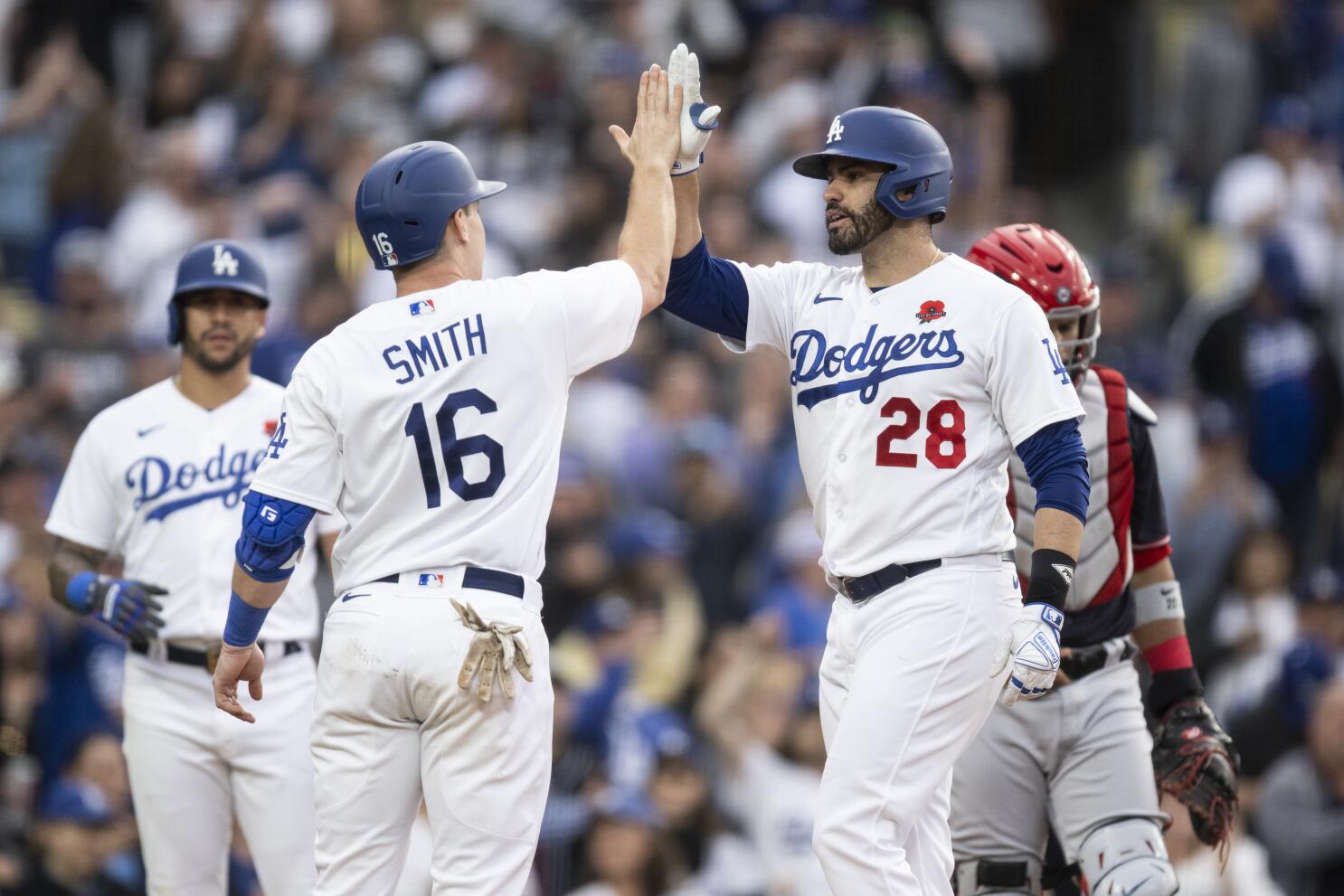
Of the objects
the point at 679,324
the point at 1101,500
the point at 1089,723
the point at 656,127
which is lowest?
the point at 1089,723

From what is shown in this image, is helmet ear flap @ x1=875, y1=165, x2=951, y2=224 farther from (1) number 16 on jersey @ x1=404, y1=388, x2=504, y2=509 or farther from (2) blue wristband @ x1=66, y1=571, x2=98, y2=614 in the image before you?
(2) blue wristband @ x1=66, y1=571, x2=98, y2=614

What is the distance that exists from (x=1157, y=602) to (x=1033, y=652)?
4.74 ft

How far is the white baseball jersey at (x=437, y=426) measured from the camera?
18.6ft

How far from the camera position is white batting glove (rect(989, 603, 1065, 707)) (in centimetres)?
554

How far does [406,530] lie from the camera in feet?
18.7

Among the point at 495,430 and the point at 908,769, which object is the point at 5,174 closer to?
the point at 495,430

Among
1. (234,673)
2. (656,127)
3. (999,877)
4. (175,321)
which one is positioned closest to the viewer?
(234,673)

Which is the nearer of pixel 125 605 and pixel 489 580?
pixel 489 580

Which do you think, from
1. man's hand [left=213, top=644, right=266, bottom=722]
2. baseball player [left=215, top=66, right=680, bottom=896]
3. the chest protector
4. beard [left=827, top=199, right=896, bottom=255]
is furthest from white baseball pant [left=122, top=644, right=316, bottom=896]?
the chest protector

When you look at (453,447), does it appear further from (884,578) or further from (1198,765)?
(1198,765)

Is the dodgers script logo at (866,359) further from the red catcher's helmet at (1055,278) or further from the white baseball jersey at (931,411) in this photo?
the red catcher's helmet at (1055,278)

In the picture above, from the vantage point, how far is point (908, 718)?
5.68 metres

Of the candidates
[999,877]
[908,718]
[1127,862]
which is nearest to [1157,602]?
[1127,862]

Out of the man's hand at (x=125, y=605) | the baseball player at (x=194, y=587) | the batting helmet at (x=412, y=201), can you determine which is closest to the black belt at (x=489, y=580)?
the batting helmet at (x=412, y=201)
